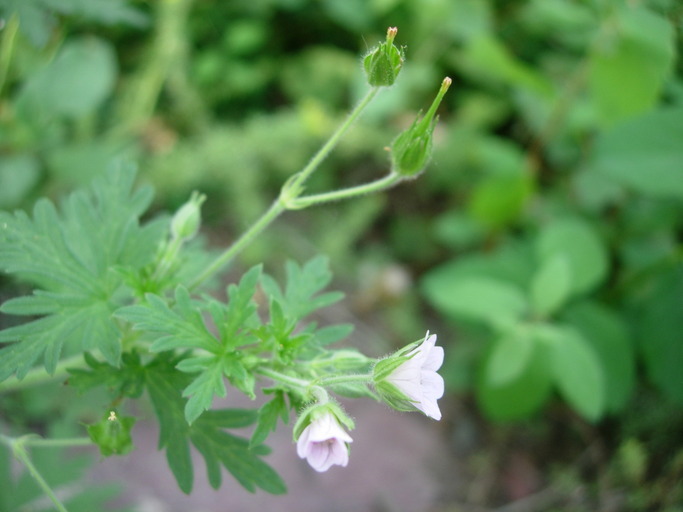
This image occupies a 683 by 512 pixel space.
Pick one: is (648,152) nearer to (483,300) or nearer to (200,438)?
(483,300)

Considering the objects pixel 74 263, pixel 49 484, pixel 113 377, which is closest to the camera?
pixel 113 377

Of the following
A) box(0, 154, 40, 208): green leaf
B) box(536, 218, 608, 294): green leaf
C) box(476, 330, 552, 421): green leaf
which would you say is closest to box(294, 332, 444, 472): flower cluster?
box(476, 330, 552, 421): green leaf

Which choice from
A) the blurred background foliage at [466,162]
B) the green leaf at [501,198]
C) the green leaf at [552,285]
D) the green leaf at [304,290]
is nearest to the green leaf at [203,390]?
the green leaf at [304,290]

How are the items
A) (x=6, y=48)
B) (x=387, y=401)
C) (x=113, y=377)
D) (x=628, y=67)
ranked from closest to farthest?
(x=387, y=401)
(x=113, y=377)
(x=628, y=67)
(x=6, y=48)

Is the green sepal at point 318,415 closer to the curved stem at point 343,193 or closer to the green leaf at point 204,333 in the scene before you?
the green leaf at point 204,333

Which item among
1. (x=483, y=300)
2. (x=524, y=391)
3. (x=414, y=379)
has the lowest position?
(x=524, y=391)

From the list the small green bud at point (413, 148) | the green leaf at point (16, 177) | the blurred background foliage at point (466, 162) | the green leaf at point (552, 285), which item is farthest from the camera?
the green leaf at point (16, 177)

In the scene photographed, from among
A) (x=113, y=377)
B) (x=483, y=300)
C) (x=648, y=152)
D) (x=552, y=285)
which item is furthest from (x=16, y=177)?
(x=648, y=152)
